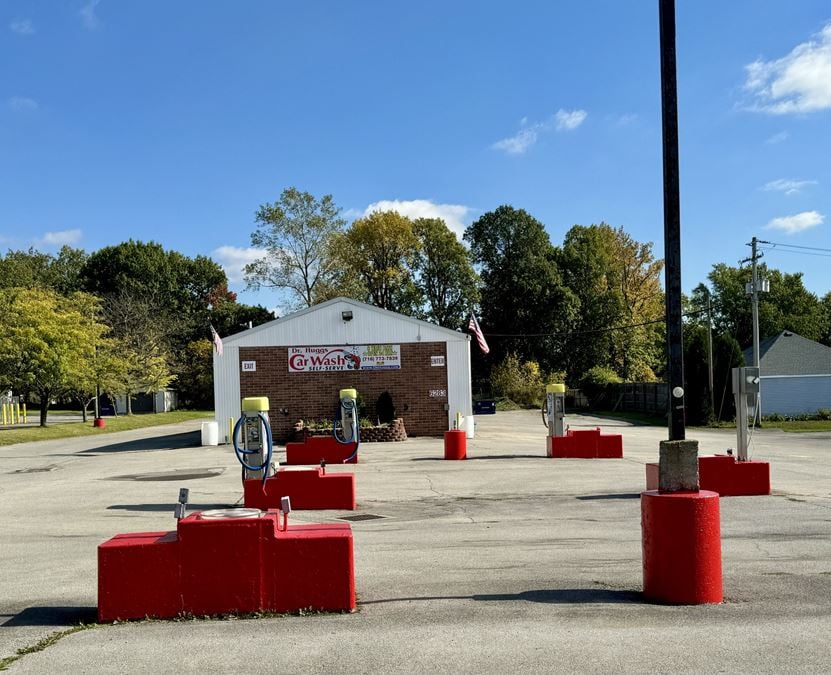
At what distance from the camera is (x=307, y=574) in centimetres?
621

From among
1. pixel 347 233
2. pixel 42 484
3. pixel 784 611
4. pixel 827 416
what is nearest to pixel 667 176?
pixel 784 611

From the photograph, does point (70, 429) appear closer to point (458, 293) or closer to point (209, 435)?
point (209, 435)

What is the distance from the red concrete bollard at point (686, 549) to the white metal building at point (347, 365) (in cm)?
2462

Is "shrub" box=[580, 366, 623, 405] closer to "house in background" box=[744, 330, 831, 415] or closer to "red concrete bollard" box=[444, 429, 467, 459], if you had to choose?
"house in background" box=[744, 330, 831, 415]

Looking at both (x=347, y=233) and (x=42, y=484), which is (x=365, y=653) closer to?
(x=42, y=484)

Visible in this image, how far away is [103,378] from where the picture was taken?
148ft

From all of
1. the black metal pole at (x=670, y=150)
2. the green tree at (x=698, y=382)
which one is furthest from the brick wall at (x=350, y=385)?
the black metal pole at (x=670, y=150)

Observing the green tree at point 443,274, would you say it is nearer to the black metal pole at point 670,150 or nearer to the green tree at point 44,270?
the green tree at point 44,270

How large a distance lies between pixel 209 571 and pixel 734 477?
10.6 metres

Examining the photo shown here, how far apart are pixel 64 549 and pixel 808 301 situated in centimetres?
8262

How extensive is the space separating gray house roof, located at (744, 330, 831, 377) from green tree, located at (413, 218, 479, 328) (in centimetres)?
2374

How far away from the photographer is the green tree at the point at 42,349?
1556 inches

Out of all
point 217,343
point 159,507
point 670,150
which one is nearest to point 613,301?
point 217,343

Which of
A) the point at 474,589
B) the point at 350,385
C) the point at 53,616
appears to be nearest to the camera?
the point at 53,616
